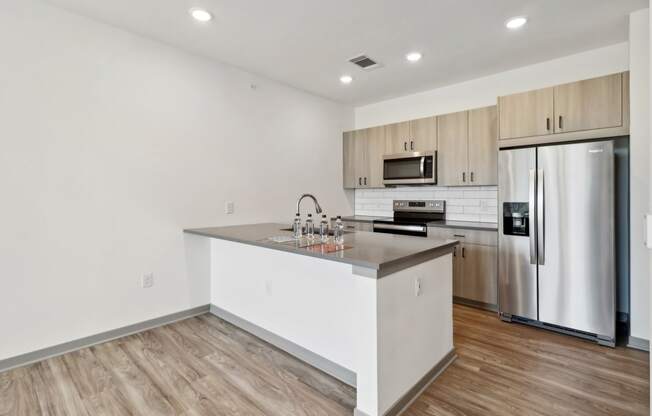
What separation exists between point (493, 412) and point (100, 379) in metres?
2.48

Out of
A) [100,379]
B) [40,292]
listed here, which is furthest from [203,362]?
[40,292]

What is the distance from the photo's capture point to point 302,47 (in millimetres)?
3133

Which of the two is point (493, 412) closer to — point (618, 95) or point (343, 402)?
point (343, 402)

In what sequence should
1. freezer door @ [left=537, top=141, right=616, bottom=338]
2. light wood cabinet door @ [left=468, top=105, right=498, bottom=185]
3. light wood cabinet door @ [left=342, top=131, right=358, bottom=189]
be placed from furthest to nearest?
light wood cabinet door @ [left=342, top=131, right=358, bottom=189]
light wood cabinet door @ [left=468, top=105, right=498, bottom=185]
freezer door @ [left=537, top=141, right=616, bottom=338]

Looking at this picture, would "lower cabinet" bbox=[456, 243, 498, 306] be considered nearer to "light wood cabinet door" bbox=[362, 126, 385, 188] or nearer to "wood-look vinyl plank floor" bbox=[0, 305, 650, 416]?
"wood-look vinyl plank floor" bbox=[0, 305, 650, 416]

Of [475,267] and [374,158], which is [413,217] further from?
[475,267]

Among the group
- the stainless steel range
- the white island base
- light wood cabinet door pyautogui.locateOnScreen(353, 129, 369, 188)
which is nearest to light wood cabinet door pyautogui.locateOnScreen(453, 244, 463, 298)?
the stainless steel range

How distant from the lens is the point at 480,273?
11.6 feet

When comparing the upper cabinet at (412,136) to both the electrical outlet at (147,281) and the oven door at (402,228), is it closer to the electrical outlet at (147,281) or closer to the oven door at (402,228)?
the oven door at (402,228)

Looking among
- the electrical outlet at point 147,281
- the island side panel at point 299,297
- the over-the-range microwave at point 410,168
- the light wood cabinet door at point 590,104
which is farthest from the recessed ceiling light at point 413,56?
the electrical outlet at point 147,281

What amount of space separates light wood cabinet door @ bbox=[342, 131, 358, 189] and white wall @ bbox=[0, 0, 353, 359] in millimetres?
1557

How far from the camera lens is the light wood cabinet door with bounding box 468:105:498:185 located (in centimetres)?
367

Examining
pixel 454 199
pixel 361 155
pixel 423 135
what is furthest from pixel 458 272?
pixel 361 155

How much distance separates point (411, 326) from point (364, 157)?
10.4ft
